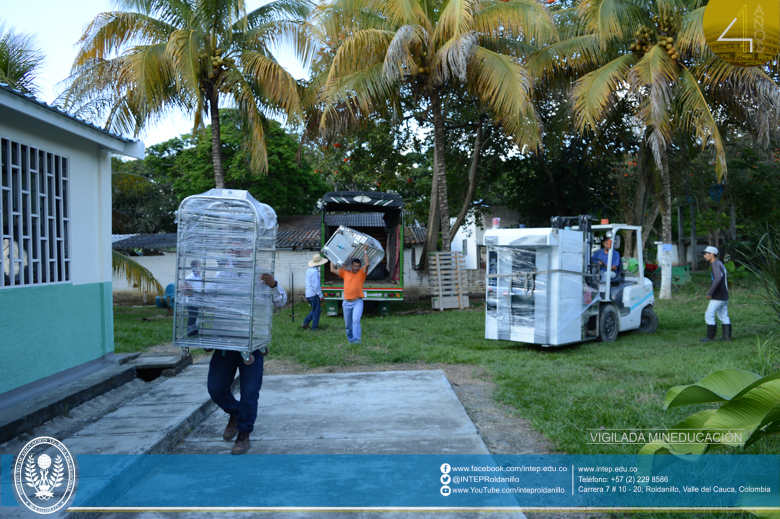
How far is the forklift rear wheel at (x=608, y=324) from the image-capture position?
9.96 meters

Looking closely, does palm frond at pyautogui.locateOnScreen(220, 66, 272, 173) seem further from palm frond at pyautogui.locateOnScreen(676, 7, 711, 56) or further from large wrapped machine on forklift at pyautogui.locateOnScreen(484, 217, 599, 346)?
palm frond at pyautogui.locateOnScreen(676, 7, 711, 56)

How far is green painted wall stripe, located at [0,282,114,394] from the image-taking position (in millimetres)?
5383

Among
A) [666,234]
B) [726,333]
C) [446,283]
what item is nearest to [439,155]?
[446,283]

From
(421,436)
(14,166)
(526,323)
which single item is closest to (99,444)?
(421,436)

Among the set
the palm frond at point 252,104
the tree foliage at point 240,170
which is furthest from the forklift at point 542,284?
the tree foliage at point 240,170

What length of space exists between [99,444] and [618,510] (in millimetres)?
3943

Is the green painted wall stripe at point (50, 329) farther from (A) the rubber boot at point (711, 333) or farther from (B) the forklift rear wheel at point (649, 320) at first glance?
(B) the forklift rear wheel at point (649, 320)

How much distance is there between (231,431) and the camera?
4.92 m

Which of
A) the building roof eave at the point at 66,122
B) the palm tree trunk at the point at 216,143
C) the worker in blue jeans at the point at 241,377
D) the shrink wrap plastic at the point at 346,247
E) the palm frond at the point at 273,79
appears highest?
the palm frond at the point at 273,79

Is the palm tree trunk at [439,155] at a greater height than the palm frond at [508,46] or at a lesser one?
lesser

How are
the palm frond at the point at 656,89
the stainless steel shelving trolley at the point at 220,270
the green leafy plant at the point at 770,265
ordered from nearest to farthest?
the stainless steel shelving trolley at the point at 220,270 < the green leafy plant at the point at 770,265 < the palm frond at the point at 656,89

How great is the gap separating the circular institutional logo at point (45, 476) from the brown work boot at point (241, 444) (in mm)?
1149

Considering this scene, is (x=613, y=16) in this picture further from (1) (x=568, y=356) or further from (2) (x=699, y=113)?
(1) (x=568, y=356)

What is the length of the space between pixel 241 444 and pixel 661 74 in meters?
12.2
